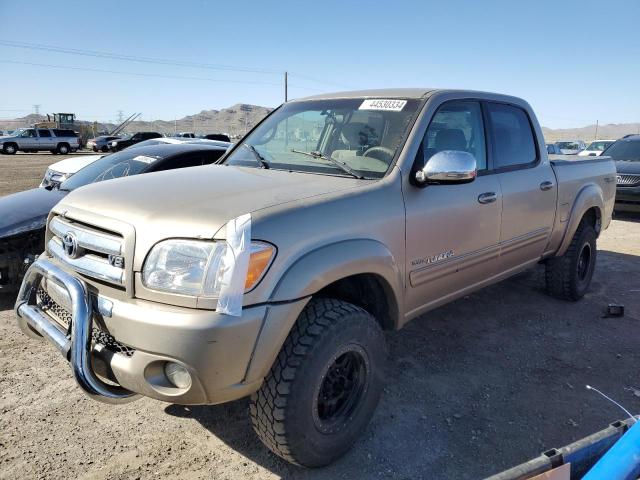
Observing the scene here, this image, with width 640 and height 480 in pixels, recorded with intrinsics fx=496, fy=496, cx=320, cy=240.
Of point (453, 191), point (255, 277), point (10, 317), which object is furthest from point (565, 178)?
point (10, 317)

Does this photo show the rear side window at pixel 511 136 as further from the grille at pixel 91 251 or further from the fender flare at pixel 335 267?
the grille at pixel 91 251

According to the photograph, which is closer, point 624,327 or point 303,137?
point 303,137

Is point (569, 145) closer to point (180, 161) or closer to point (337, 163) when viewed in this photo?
point (180, 161)

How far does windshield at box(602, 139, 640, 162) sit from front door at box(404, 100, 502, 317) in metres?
9.17

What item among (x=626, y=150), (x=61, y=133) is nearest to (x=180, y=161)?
(x=626, y=150)

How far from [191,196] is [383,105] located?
1495mm

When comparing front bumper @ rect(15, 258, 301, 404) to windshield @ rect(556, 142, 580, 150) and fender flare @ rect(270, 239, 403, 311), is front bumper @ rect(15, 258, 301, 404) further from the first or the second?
windshield @ rect(556, 142, 580, 150)

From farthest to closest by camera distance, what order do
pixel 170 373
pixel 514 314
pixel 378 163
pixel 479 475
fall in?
pixel 514 314
pixel 378 163
pixel 479 475
pixel 170 373

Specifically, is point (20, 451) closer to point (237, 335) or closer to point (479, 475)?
point (237, 335)

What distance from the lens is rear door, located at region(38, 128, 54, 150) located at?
32875 mm

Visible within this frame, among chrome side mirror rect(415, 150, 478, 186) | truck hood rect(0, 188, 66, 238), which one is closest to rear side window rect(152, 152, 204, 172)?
truck hood rect(0, 188, 66, 238)

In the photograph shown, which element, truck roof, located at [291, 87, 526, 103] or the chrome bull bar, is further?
truck roof, located at [291, 87, 526, 103]

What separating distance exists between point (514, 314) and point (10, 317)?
4.53 meters

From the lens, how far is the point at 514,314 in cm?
468
